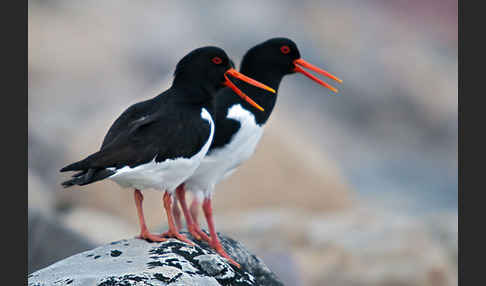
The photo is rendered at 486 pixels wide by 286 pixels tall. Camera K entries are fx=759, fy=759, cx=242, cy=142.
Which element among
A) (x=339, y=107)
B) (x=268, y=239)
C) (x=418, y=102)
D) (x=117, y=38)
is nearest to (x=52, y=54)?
(x=117, y=38)

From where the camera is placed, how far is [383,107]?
2005cm

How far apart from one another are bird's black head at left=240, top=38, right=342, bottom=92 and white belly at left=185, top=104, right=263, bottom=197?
47cm

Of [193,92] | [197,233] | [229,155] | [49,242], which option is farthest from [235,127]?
[49,242]

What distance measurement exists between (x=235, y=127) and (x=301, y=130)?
11.3 m

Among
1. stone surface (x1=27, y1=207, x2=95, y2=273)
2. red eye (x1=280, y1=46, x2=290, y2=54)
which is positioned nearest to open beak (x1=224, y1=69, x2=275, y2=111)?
red eye (x1=280, y1=46, x2=290, y2=54)

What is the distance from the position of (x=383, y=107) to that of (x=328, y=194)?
7868 mm

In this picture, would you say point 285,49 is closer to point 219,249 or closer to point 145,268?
point 219,249

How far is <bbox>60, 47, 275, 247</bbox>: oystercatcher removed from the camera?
5.40 metres

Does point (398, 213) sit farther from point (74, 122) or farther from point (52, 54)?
point (52, 54)

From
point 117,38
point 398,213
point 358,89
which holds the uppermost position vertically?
point 117,38

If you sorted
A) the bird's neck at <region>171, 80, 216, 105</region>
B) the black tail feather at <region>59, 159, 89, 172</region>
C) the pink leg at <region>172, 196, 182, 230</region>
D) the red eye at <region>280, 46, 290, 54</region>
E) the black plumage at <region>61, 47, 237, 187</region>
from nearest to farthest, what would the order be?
the black tail feather at <region>59, 159, 89, 172</region>
the black plumage at <region>61, 47, 237, 187</region>
the bird's neck at <region>171, 80, 216, 105</region>
the red eye at <region>280, 46, 290, 54</region>
the pink leg at <region>172, 196, 182, 230</region>

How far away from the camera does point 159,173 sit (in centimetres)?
565

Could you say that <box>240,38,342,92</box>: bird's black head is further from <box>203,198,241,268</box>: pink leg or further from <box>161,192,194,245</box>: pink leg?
<box>161,192,194,245</box>: pink leg

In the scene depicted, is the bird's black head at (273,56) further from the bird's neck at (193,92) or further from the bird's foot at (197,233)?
the bird's foot at (197,233)
